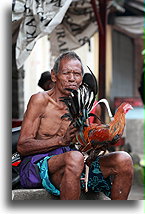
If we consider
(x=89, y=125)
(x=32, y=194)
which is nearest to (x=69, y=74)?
(x=89, y=125)

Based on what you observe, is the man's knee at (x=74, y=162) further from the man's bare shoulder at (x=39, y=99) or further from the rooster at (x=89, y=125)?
the man's bare shoulder at (x=39, y=99)

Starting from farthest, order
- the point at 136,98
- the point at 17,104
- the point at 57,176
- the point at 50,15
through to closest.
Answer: the point at 136,98
the point at 17,104
the point at 50,15
the point at 57,176

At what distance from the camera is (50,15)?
11.0 feet

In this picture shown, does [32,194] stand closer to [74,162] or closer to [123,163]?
[74,162]

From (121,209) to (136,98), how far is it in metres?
8.77

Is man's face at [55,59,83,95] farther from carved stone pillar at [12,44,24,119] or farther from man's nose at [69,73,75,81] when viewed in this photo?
carved stone pillar at [12,44,24,119]

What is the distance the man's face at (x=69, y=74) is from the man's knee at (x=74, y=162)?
20.5 inches

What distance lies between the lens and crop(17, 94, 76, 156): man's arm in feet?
9.23

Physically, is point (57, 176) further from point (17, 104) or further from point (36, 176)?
point (17, 104)

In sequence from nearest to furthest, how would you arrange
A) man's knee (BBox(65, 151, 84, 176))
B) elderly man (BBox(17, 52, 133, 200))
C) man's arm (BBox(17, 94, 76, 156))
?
1. man's knee (BBox(65, 151, 84, 176))
2. elderly man (BBox(17, 52, 133, 200))
3. man's arm (BBox(17, 94, 76, 156))

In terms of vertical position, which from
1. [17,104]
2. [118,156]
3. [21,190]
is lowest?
[17,104]

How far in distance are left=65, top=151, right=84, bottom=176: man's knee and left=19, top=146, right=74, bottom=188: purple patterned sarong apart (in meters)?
0.29

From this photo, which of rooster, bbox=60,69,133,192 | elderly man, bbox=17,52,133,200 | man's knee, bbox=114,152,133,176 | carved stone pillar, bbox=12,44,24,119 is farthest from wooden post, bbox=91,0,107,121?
rooster, bbox=60,69,133,192

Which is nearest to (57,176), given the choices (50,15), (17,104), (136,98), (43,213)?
(43,213)
